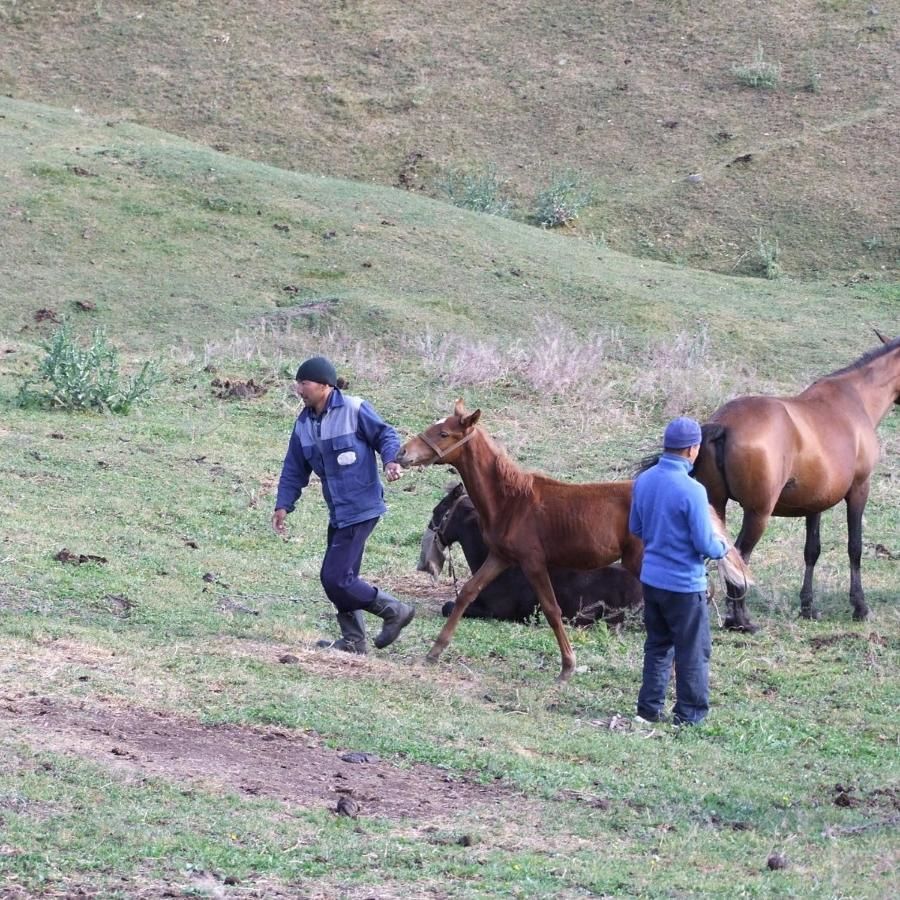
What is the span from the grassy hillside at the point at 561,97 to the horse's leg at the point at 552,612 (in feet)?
54.6

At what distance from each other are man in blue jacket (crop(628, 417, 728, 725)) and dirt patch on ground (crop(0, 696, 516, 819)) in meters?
1.68

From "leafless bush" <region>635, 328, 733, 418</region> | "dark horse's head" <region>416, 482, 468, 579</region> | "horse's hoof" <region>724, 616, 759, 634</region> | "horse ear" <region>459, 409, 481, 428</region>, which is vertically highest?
"horse ear" <region>459, 409, 481, 428</region>

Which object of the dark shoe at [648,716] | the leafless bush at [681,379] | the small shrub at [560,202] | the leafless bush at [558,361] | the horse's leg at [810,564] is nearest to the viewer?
the dark shoe at [648,716]

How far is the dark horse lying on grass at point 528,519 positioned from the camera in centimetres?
900

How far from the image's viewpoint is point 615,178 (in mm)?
27688

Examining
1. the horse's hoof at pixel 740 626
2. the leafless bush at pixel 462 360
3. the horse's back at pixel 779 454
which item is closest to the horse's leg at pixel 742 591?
the horse's hoof at pixel 740 626

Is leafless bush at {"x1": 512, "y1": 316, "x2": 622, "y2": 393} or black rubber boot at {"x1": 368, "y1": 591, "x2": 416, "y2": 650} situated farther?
leafless bush at {"x1": 512, "y1": 316, "x2": 622, "y2": 393}

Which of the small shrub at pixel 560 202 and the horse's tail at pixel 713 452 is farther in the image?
the small shrub at pixel 560 202

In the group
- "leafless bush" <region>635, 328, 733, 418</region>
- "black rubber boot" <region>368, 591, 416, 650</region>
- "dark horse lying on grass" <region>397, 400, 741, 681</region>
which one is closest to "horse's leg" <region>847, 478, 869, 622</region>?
"dark horse lying on grass" <region>397, 400, 741, 681</region>

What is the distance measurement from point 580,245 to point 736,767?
56.9 feet

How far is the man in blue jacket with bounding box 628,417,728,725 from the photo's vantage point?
7859 mm

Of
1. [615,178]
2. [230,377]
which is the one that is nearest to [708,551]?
[230,377]

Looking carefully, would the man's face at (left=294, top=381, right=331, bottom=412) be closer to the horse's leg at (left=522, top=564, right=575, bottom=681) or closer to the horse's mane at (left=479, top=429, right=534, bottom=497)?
the horse's mane at (left=479, top=429, right=534, bottom=497)

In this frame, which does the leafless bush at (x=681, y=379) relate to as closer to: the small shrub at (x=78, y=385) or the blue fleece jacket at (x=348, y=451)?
the small shrub at (x=78, y=385)
